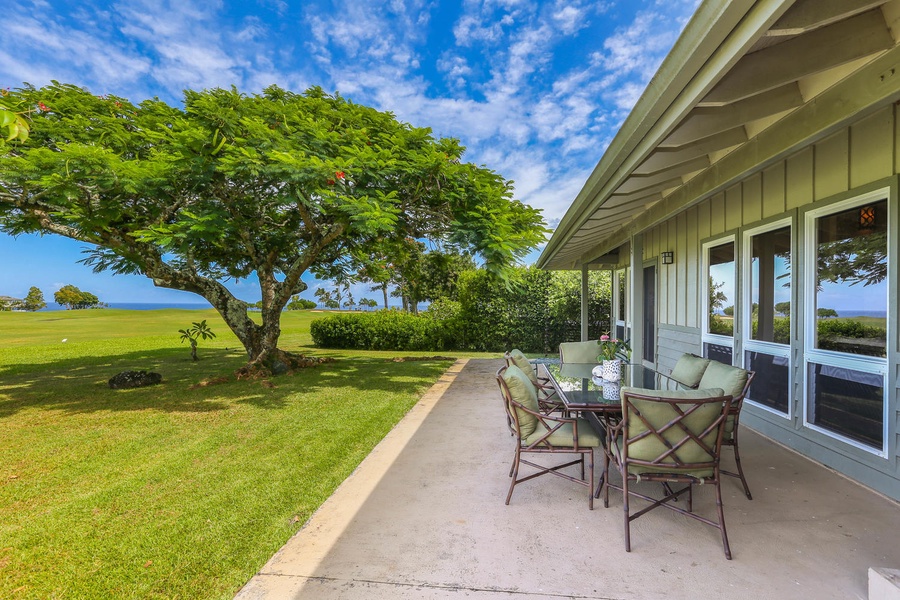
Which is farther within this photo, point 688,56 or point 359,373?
point 359,373

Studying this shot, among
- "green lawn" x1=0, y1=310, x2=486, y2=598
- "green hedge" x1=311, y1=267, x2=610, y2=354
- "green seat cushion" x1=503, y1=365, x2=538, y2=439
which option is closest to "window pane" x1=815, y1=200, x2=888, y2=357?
"green seat cushion" x1=503, y1=365, x2=538, y2=439

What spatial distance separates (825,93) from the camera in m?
2.42

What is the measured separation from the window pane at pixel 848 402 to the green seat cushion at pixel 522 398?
8.20 feet

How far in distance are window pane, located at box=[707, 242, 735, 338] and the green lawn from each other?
426 centimetres

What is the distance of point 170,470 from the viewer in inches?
143

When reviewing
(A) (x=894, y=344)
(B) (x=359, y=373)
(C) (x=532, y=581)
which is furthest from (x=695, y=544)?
(B) (x=359, y=373)

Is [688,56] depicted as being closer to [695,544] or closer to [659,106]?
[659,106]

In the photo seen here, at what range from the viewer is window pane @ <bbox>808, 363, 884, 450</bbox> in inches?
116

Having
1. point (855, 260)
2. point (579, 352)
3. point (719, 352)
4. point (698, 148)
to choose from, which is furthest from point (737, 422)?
point (719, 352)

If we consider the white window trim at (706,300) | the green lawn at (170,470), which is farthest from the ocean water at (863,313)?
the green lawn at (170,470)

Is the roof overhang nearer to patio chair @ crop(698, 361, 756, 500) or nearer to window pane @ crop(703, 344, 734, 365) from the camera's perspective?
patio chair @ crop(698, 361, 756, 500)

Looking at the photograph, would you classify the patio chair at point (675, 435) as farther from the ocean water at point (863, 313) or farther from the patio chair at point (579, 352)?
the patio chair at point (579, 352)

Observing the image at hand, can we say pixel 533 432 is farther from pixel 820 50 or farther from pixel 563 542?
pixel 820 50

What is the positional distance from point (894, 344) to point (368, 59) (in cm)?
1410
